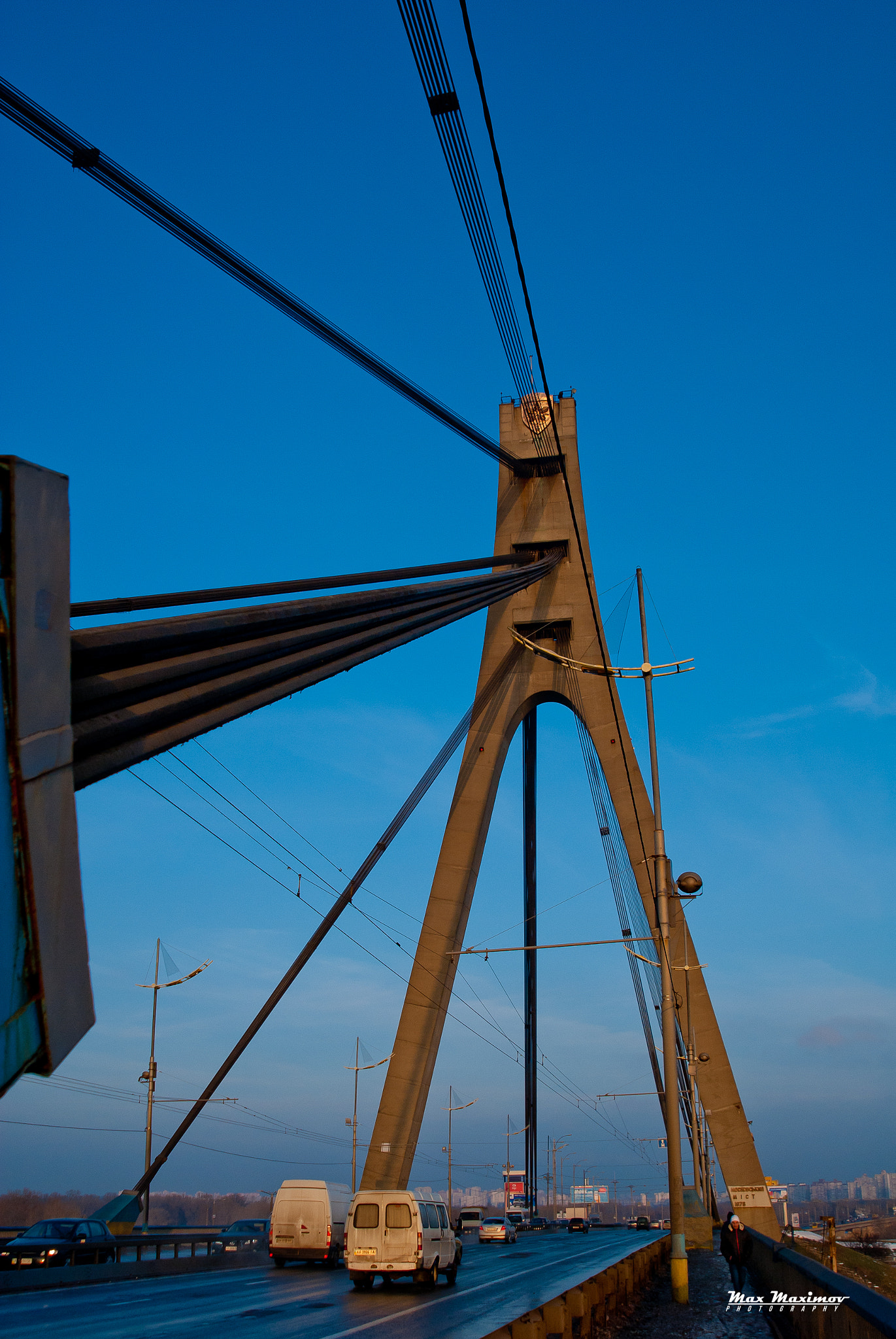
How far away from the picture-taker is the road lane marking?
1251cm

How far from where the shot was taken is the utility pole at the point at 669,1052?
57.0ft

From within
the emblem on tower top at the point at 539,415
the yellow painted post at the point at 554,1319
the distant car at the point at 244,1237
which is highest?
the emblem on tower top at the point at 539,415

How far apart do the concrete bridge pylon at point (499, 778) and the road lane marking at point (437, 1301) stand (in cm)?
611

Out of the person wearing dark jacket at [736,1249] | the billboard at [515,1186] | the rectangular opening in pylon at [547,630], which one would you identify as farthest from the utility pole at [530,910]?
the billboard at [515,1186]

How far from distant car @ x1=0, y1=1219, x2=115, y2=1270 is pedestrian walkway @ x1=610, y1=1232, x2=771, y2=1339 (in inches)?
440

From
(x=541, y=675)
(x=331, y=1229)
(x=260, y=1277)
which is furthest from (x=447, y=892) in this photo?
(x=260, y=1277)

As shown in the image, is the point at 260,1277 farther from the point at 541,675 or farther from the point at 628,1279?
the point at 541,675

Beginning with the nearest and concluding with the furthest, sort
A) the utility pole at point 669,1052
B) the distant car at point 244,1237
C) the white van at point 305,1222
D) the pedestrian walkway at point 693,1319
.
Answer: the pedestrian walkway at point 693,1319 < the utility pole at point 669,1052 < the white van at point 305,1222 < the distant car at point 244,1237

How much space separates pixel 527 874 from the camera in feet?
133

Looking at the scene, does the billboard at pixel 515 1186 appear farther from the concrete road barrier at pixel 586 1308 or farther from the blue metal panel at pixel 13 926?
the blue metal panel at pixel 13 926

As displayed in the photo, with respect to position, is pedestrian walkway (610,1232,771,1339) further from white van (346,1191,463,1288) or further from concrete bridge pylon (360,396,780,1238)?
concrete bridge pylon (360,396,780,1238)

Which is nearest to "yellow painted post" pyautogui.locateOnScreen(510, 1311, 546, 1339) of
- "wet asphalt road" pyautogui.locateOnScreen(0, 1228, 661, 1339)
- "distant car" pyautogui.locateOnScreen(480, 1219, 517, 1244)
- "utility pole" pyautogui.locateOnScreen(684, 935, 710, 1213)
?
"wet asphalt road" pyautogui.locateOnScreen(0, 1228, 661, 1339)

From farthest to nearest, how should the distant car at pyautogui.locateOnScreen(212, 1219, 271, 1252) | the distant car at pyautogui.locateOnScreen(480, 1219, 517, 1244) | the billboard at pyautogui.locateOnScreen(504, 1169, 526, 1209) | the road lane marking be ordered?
the billboard at pyautogui.locateOnScreen(504, 1169, 526, 1209) < the distant car at pyautogui.locateOnScreen(480, 1219, 517, 1244) < the distant car at pyautogui.locateOnScreen(212, 1219, 271, 1252) < the road lane marking

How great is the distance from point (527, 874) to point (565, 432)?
15.5m
